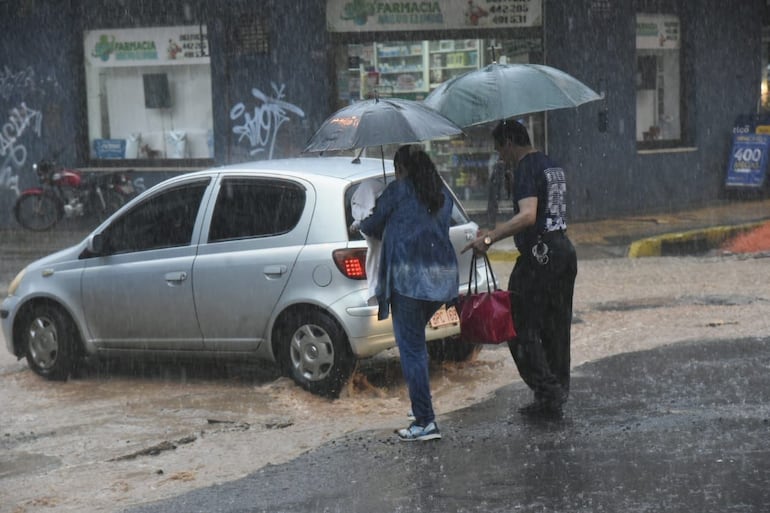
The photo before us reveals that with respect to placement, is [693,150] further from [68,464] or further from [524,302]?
[68,464]

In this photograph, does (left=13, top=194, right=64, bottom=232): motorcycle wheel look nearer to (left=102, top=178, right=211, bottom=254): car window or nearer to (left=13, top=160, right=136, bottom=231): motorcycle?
(left=13, top=160, right=136, bottom=231): motorcycle

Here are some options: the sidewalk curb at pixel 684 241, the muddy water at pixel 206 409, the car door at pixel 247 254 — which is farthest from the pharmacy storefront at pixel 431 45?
the car door at pixel 247 254

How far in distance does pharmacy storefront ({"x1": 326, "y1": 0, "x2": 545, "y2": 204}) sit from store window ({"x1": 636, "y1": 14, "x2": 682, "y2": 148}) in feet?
7.50

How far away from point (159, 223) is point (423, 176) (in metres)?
2.85

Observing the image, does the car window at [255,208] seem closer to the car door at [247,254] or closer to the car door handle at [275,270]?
the car door at [247,254]

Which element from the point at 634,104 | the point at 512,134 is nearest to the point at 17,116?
the point at 634,104

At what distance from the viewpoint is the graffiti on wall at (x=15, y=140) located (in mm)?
18750

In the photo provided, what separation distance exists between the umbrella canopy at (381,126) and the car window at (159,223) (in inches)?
64.0

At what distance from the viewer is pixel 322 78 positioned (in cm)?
1750

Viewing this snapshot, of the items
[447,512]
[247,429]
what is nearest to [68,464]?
[247,429]

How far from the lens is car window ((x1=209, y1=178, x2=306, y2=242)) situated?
8.19 metres

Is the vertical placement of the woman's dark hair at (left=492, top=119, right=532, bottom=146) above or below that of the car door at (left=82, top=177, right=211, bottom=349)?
above

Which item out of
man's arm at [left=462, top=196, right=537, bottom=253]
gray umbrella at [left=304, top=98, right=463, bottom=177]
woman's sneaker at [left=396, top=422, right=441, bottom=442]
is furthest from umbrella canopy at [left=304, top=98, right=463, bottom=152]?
woman's sneaker at [left=396, top=422, right=441, bottom=442]

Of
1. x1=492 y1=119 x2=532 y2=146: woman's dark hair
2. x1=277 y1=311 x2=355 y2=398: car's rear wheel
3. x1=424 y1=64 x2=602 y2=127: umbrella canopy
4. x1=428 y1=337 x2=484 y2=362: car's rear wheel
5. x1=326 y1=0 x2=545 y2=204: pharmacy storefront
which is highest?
x1=326 y1=0 x2=545 y2=204: pharmacy storefront
